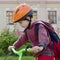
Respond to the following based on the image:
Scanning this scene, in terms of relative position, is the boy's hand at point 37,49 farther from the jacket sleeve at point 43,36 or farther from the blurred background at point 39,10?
the blurred background at point 39,10

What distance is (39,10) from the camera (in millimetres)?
30344

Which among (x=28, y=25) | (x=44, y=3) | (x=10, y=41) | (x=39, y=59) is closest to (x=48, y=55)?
(x=39, y=59)

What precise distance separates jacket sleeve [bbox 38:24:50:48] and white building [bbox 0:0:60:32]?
2578cm

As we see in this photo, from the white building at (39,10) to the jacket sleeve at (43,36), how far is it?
1015 inches

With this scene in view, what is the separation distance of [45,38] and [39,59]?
24 cm

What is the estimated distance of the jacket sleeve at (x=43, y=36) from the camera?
325 cm

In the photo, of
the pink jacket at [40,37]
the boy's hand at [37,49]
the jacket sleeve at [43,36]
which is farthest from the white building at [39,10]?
the boy's hand at [37,49]

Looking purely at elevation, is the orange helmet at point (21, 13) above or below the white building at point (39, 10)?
above

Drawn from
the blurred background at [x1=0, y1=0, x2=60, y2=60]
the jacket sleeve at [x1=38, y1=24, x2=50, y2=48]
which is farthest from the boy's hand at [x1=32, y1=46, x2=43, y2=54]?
the blurred background at [x1=0, y1=0, x2=60, y2=60]

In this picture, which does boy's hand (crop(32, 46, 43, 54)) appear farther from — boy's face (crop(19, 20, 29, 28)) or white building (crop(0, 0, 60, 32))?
white building (crop(0, 0, 60, 32))

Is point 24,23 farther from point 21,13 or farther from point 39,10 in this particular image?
point 39,10

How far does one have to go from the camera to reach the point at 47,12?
3045 centimetres

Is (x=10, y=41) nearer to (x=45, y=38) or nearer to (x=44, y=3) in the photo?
(x=45, y=38)

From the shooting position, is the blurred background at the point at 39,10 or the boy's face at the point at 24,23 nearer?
the boy's face at the point at 24,23
